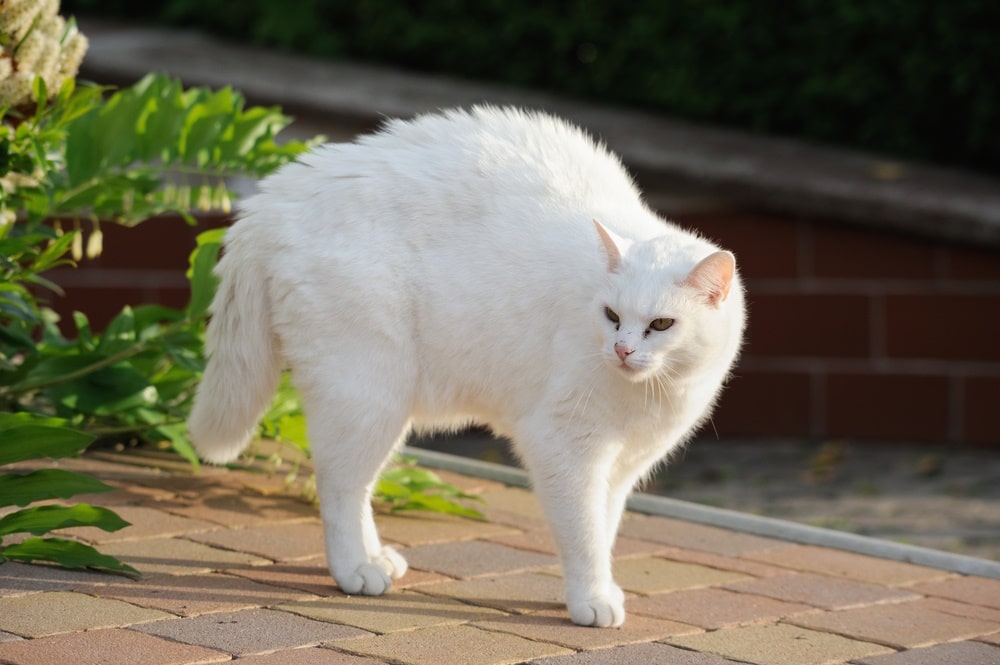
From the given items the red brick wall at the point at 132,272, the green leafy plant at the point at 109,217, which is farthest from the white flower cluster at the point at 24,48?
the red brick wall at the point at 132,272

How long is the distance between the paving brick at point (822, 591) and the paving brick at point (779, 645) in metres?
0.29

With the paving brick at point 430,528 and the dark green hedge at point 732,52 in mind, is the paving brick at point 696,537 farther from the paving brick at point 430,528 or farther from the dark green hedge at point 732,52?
the dark green hedge at point 732,52

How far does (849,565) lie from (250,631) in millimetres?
1869

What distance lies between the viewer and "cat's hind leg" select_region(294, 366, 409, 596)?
3.39 meters

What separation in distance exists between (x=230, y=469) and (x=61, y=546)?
1104 millimetres

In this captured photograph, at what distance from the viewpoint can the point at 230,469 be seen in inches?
174

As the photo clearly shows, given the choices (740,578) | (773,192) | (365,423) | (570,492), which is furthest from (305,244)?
(773,192)

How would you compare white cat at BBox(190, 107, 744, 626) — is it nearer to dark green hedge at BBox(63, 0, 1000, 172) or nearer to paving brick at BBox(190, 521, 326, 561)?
paving brick at BBox(190, 521, 326, 561)

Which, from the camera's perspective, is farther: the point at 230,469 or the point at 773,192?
the point at 773,192

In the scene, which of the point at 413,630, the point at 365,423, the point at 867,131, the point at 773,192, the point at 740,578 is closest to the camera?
the point at 413,630

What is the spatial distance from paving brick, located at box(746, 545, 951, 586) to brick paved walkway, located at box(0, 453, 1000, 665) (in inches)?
0.4

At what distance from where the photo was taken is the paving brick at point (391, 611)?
3172mm

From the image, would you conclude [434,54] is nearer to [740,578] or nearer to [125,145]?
[125,145]

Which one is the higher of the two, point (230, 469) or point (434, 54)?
point (434, 54)
